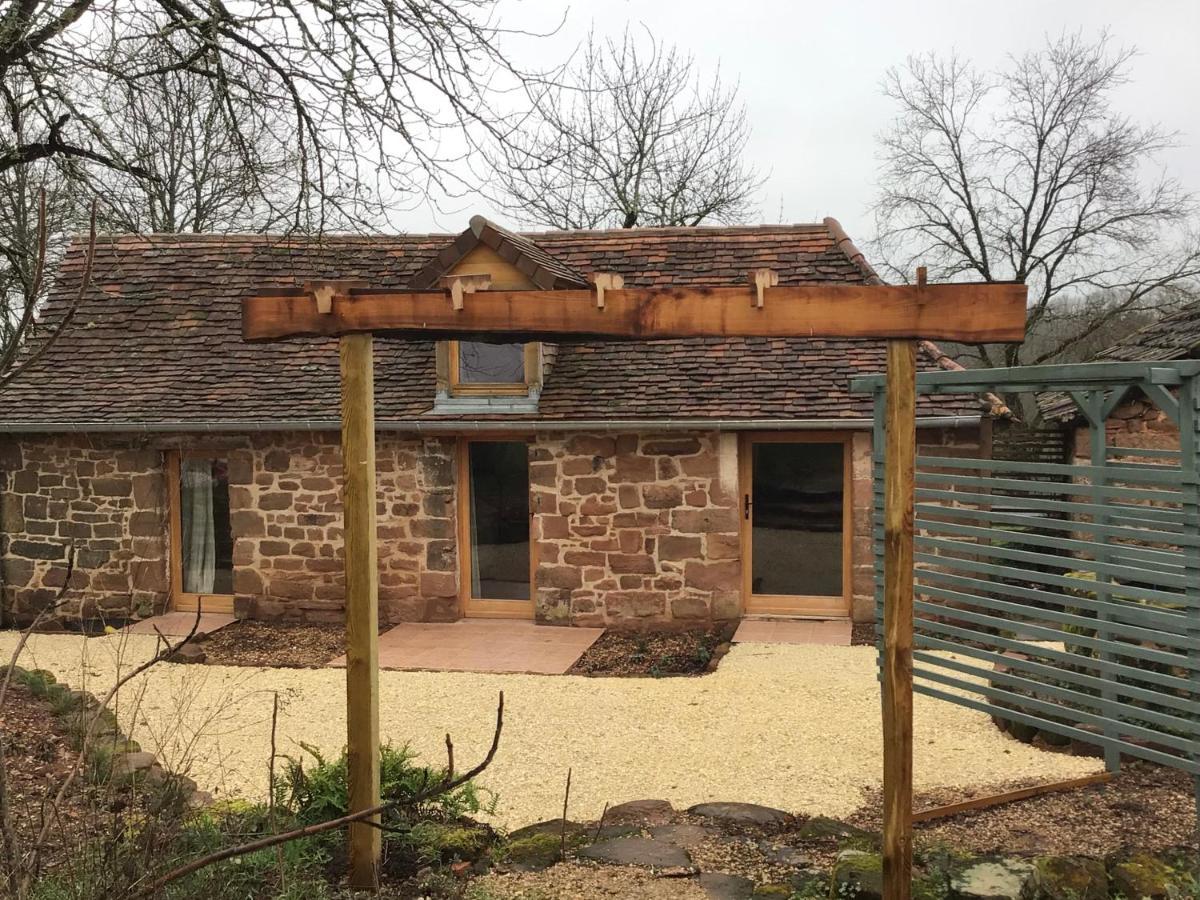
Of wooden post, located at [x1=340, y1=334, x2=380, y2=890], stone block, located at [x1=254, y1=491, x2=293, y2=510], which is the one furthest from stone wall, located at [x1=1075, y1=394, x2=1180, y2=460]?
stone block, located at [x1=254, y1=491, x2=293, y2=510]

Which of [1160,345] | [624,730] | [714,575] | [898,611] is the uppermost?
[1160,345]

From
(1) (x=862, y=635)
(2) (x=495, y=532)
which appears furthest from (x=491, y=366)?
(1) (x=862, y=635)

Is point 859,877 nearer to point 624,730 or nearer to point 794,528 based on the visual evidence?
point 624,730

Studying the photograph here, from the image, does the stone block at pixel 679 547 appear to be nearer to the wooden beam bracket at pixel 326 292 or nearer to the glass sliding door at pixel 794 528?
the glass sliding door at pixel 794 528

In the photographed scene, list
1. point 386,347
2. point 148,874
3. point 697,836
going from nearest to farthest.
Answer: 1. point 148,874
2. point 697,836
3. point 386,347

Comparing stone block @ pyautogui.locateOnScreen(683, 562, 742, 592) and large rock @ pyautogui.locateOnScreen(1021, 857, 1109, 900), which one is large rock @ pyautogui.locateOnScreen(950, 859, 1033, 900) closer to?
large rock @ pyautogui.locateOnScreen(1021, 857, 1109, 900)

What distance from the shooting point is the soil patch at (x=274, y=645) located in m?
9.45

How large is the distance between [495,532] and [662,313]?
7066 mm

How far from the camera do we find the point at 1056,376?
180 inches

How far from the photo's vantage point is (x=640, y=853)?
4.64m

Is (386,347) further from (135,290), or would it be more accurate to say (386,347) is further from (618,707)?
(618,707)

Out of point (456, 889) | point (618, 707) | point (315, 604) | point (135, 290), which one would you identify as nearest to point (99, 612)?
point (315, 604)

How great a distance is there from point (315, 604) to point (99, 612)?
8.01 ft

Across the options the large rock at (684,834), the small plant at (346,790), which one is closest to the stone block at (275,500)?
the small plant at (346,790)
